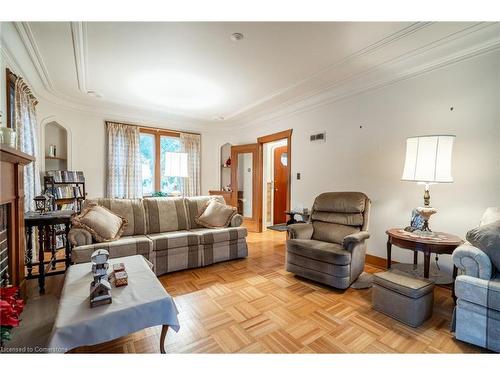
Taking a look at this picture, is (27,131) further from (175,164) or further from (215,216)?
(215,216)

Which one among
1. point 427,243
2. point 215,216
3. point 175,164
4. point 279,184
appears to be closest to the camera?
point 427,243

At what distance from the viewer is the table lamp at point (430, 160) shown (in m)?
2.05

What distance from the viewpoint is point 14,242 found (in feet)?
6.24

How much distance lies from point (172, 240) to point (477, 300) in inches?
106

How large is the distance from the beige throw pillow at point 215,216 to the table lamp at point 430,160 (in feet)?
7.18

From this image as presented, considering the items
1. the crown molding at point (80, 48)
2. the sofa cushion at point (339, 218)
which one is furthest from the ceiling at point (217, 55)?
the sofa cushion at point (339, 218)

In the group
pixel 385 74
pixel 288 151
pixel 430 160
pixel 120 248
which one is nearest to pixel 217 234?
pixel 120 248

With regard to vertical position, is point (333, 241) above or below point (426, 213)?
below

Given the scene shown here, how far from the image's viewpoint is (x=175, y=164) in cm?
373

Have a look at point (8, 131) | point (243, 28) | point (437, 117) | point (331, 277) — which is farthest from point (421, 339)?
point (8, 131)

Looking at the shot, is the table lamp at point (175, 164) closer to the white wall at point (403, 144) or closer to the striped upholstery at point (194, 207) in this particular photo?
the striped upholstery at point (194, 207)

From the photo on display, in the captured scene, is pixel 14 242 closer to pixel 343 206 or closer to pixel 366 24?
pixel 343 206

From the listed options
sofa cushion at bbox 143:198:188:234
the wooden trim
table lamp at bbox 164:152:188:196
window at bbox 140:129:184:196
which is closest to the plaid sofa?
sofa cushion at bbox 143:198:188:234
